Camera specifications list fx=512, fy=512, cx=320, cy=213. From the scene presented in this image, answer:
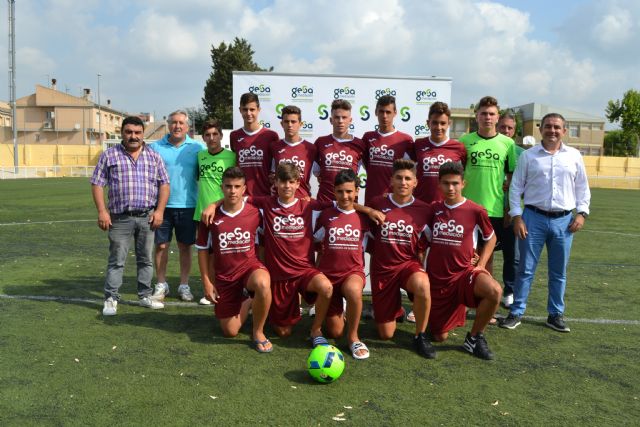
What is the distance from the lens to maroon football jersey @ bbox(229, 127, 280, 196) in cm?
536

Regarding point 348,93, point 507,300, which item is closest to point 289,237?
point 348,93

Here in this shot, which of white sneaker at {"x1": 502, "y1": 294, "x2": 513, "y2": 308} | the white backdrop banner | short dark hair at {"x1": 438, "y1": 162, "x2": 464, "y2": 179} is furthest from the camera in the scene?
the white backdrop banner

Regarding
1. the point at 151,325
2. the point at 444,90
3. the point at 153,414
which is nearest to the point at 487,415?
the point at 153,414

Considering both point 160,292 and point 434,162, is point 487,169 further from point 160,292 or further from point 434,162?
point 160,292

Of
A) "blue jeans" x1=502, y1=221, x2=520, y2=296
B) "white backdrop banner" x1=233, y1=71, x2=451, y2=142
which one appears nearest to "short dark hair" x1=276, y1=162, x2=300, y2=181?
"white backdrop banner" x1=233, y1=71, x2=451, y2=142

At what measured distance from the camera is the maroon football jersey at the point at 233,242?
461 centimetres

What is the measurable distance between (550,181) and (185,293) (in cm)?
402

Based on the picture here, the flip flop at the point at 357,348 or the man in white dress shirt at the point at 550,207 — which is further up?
the man in white dress shirt at the point at 550,207

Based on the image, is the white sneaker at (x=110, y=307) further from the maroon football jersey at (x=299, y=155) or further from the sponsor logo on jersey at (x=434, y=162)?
the sponsor logo on jersey at (x=434, y=162)

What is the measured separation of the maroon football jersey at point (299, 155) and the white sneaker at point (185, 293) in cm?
180

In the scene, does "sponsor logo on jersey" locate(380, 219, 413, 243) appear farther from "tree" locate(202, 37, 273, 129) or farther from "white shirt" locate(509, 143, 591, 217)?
"tree" locate(202, 37, 273, 129)

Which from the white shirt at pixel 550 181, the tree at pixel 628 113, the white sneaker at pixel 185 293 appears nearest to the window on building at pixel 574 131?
the tree at pixel 628 113

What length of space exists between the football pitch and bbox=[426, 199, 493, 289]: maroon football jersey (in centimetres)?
65

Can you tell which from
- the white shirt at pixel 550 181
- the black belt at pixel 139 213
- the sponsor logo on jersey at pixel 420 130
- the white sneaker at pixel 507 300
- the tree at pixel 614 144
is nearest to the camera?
the white shirt at pixel 550 181
